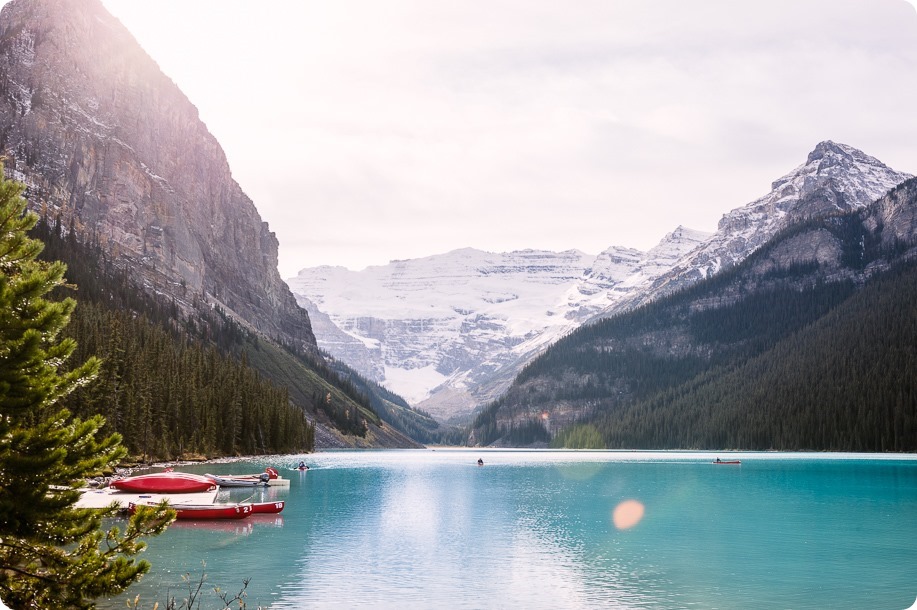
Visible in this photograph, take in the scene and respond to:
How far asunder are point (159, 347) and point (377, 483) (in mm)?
57681

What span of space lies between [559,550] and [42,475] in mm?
38743

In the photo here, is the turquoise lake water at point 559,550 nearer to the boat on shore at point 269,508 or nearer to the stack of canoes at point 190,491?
the boat on shore at point 269,508

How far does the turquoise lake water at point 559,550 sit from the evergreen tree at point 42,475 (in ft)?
59.0

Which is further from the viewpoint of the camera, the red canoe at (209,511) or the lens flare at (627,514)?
the lens flare at (627,514)

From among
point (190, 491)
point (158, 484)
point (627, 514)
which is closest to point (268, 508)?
point (190, 491)

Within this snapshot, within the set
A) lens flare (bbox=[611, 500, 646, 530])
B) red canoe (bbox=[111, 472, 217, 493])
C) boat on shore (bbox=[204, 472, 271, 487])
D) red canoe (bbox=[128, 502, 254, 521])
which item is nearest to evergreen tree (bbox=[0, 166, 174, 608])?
red canoe (bbox=[128, 502, 254, 521])

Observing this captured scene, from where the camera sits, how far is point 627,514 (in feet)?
237

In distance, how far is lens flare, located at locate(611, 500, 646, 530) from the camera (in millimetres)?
65438

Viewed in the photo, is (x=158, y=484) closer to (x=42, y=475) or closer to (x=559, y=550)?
(x=559, y=550)

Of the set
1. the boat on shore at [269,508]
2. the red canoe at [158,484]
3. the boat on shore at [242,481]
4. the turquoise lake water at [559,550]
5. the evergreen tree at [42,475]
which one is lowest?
the turquoise lake water at [559,550]

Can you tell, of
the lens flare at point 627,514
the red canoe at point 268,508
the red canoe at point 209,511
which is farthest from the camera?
the red canoe at point 268,508

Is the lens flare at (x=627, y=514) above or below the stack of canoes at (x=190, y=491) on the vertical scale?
below

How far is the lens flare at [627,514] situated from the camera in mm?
65438

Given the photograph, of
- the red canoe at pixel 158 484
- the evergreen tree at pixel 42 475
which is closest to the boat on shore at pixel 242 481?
the red canoe at pixel 158 484
